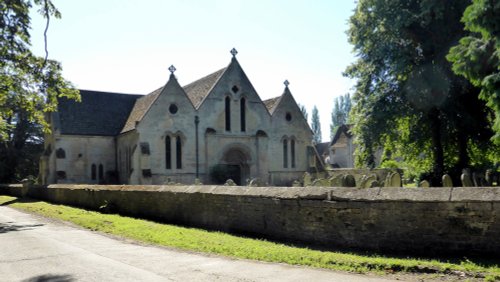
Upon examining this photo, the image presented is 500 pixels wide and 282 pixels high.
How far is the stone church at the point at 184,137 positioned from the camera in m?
33.1

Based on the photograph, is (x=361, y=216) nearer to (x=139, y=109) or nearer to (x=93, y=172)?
(x=139, y=109)

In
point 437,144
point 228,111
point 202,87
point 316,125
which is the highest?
point 316,125

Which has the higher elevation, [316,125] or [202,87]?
[316,125]

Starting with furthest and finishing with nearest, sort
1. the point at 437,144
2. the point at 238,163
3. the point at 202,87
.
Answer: the point at 202,87, the point at 238,163, the point at 437,144

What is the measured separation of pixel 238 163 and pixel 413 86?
18.1 metres

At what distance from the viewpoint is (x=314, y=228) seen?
9.51 m

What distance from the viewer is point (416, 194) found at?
7988mm

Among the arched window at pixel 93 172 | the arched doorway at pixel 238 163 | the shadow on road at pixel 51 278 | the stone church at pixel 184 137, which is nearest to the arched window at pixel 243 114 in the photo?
the stone church at pixel 184 137

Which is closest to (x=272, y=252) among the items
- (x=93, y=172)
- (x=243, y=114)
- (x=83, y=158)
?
(x=243, y=114)

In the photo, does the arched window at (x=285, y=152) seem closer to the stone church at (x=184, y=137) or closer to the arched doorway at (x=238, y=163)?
the stone church at (x=184, y=137)

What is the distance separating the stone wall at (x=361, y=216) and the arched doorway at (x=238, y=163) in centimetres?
2249

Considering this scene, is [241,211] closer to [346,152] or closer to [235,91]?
[235,91]

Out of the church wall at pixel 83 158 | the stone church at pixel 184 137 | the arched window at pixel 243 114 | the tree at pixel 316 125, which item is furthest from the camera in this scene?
the tree at pixel 316 125

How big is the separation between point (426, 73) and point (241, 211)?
15.2 m
